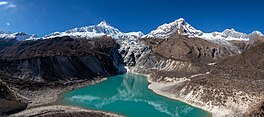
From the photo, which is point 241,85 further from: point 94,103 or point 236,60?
point 236,60

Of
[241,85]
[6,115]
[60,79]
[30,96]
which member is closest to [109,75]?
[60,79]

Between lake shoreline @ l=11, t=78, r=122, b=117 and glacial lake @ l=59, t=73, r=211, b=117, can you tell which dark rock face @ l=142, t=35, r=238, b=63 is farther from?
glacial lake @ l=59, t=73, r=211, b=117

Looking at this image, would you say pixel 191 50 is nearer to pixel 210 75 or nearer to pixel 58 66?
pixel 58 66

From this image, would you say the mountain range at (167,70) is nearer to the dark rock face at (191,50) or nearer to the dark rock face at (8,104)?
the dark rock face at (191,50)

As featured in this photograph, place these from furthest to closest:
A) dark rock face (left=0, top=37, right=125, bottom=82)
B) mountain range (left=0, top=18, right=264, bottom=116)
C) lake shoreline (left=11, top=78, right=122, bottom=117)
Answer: dark rock face (left=0, top=37, right=125, bottom=82) < mountain range (left=0, top=18, right=264, bottom=116) < lake shoreline (left=11, top=78, right=122, bottom=117)

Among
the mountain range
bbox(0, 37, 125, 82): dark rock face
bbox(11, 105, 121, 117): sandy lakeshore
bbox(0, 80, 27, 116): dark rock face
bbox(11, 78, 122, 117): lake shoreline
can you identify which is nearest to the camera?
bbox(11, 105, 121, 117): sandy lakeshore

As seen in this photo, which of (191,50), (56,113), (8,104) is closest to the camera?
(56,113)

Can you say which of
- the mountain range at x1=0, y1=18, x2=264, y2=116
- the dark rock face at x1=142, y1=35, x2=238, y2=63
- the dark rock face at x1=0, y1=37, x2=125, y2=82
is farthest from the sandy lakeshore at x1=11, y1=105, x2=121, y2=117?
the dark rock face at x1=142, y1=35, x2=238, y2=63

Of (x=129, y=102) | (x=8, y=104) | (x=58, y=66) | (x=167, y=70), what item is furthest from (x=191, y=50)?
(x=8, y=104)
